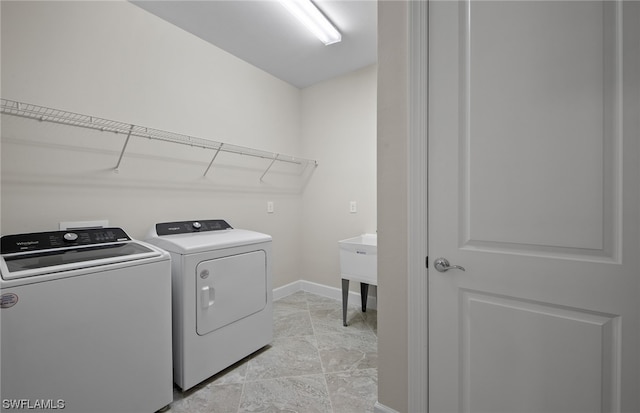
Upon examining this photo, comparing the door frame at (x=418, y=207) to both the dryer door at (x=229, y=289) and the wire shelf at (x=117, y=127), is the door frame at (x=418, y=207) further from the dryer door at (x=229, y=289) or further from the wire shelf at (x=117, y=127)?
the wire shelf at (x=117, y=127)

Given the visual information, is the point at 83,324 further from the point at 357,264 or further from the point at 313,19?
the point at 313,19

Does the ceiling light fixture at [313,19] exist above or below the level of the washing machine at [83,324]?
above

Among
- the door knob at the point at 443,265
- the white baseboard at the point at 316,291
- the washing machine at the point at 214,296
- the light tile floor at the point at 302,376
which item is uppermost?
the door knob at the point at 443,265

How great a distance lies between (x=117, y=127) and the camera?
5.83ft

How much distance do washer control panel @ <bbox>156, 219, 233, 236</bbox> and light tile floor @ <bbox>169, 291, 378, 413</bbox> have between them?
1.03 meters

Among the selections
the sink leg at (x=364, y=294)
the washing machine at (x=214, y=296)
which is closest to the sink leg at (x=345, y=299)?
the sink leg at (x=364, y=294)

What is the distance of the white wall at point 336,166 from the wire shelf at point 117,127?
1.38 ft

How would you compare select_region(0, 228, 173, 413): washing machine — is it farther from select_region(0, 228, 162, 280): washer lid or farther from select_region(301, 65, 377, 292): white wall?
select_region(301, 65, 377, 292): white wall

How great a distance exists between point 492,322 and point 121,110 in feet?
8.33

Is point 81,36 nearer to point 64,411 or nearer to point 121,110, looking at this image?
point 121,110

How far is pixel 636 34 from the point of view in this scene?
34.7 inches

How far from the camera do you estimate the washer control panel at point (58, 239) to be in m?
1.33

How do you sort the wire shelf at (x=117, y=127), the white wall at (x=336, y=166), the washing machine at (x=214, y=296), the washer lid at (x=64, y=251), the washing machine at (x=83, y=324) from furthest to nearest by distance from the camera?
the white wall at (x=336, y=166)
the washing machine at (x=214, y=296)
the wire shelf at (x=117, y=127)
the washer lid at (x=64, y=251)
the washing machine at (x=83, y=324)

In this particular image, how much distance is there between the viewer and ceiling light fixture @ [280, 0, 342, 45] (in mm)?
1893
